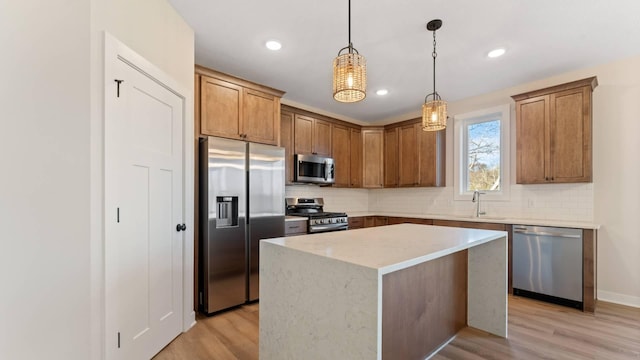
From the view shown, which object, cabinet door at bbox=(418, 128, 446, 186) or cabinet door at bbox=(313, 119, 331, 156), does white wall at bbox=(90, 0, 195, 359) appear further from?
cabinet door at bbox=(418, 128, 446, 186)

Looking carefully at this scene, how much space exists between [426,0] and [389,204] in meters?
3.84

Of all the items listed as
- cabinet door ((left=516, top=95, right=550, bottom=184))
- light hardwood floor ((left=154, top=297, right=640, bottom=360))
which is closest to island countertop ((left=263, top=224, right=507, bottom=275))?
light hardwood floor ((left=154, top=297, right=640, bottom=360))

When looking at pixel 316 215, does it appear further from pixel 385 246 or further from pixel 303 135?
pixel 385 246

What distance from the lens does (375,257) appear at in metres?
1.44

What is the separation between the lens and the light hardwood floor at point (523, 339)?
86.3 inches

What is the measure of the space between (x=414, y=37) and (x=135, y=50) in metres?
2.29

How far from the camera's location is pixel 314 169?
14.7 feet

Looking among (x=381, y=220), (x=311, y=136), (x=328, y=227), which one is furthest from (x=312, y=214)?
(x=381, y=220)

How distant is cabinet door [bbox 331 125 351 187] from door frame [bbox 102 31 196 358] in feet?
8.83

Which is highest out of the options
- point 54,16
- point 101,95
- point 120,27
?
point 120,27

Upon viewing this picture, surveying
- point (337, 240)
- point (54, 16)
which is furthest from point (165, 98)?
point (337, 240)

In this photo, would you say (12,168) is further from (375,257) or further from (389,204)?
(389,204)

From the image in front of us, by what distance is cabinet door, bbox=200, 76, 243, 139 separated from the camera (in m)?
3.06

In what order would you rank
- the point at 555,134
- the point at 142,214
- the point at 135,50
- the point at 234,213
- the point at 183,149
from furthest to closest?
the point at 555,134 < the point at 234,213 < the point at 183,149 < the point at 142,214 < the point at 135,50
